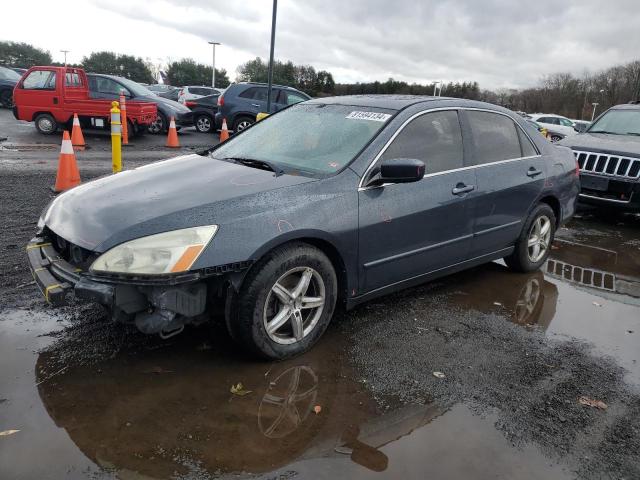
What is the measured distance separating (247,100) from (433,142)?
12.3 meters

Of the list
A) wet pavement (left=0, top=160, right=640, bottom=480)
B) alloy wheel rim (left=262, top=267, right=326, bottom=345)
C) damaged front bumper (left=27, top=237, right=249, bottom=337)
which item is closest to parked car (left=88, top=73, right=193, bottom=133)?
wet pavement (left=0, top=160, right=640, bottom=480)

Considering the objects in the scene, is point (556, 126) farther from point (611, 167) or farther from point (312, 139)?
point (312, 139)

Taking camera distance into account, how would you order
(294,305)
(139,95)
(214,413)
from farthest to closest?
(139,95)
(294,305)
(214,413)

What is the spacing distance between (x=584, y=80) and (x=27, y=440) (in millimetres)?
82279

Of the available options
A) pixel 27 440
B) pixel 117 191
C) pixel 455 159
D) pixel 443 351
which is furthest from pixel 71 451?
pixel 455 159

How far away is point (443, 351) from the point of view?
3.47 m

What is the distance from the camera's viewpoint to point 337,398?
285 centimetres

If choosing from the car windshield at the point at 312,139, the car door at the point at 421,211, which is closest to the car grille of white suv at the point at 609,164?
the car door at the point at 421,211

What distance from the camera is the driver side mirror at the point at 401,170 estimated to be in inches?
131

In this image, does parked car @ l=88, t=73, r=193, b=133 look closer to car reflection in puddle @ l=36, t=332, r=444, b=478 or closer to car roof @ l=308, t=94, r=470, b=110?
car roof @ l=308, t=94, r=470, b=110

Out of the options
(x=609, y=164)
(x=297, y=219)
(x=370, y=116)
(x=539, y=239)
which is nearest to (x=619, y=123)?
(x=609, y=164)

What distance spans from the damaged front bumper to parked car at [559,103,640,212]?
21.5 feet

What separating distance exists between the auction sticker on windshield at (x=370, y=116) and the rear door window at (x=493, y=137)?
937 mm

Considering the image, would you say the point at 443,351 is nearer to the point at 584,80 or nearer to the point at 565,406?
the point at 565,406
